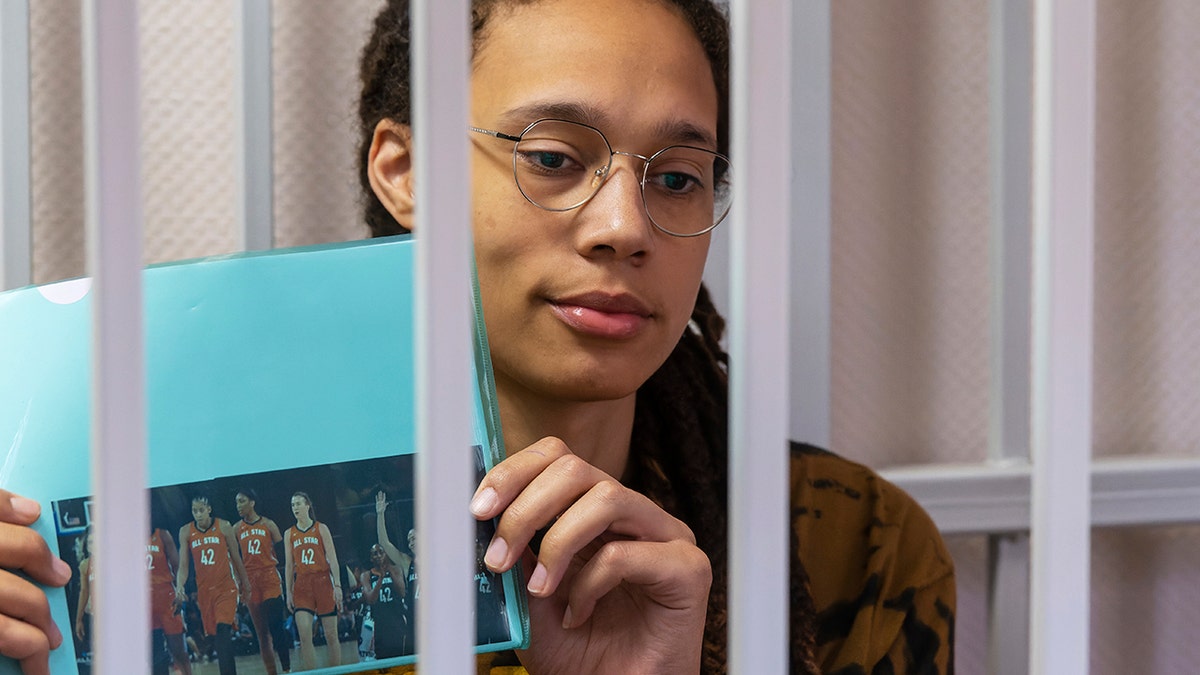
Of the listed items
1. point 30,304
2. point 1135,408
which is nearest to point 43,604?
point 30,304

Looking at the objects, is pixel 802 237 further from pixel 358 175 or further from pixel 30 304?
pixel 30 304

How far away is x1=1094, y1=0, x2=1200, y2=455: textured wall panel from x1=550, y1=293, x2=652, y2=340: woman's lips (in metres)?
0.66

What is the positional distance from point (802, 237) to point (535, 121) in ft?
1.22

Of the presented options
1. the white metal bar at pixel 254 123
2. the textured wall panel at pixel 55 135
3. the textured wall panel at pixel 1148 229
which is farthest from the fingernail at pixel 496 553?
the textured wall panel at pixel 1148 229

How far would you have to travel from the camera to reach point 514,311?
2.24 ft

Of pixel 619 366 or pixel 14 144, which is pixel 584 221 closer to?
pixel 619 366

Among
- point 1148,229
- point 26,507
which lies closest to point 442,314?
point 26,507

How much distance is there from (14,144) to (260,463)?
0.56m

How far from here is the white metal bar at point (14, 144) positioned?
0.80m

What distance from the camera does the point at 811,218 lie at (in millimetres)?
954

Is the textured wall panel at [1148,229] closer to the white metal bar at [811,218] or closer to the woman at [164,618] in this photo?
the white metal bar at [811,218]

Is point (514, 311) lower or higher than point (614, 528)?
higher

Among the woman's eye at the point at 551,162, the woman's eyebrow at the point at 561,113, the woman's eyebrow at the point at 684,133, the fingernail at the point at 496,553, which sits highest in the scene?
the woman's eyebrow at the point at 561,113

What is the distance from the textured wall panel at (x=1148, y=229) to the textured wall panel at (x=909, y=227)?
149 millimetres
